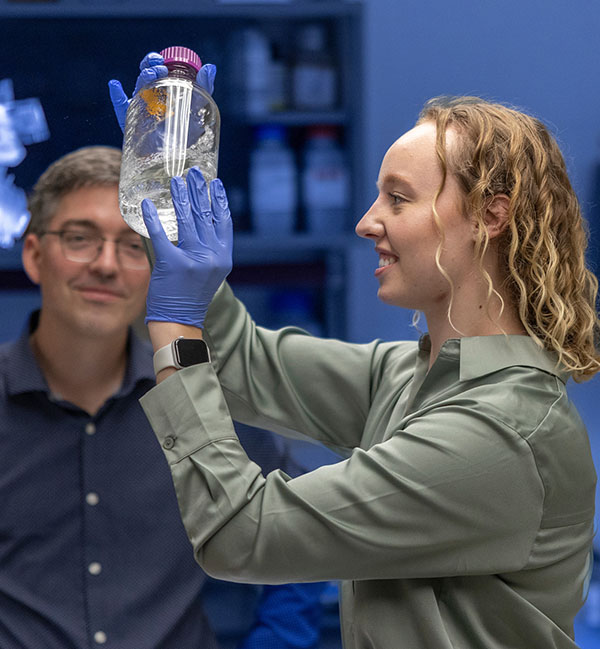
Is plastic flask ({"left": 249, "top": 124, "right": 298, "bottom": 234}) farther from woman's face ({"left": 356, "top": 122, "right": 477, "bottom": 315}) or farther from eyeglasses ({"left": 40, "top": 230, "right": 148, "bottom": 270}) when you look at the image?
woman's face ({"left": 356, "top": 122, "right": 477, "bottom": 315})

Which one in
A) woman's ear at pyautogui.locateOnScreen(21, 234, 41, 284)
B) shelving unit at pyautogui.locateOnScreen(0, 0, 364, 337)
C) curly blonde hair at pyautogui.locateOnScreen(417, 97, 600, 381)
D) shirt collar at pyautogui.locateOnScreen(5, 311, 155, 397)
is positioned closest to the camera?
curly blonde hair at pyautogui.locateOnScreen(417, 97, 600, 381)

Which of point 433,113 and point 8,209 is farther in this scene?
point 8,209

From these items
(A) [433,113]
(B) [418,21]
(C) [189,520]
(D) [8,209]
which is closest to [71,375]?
(D) [8,209]

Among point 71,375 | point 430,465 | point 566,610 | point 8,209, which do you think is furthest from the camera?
point 8,209

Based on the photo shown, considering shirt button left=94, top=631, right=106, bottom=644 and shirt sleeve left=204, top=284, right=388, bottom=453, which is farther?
shirt button left=94, top=631, right=106, bottom=644

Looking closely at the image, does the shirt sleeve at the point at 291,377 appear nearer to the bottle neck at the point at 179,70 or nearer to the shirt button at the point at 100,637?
the bottle neck at the point at 179,70

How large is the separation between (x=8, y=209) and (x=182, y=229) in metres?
1.03

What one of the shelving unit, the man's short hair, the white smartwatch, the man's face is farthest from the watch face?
the shelving unit

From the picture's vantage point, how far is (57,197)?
5.58ft

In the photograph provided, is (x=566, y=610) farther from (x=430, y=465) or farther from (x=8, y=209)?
(x=8, y=209)

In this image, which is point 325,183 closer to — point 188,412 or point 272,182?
point 272,182

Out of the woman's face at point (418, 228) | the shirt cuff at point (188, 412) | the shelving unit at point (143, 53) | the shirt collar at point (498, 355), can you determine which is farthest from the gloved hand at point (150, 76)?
Answer: the shelving unit at point (143, 53)

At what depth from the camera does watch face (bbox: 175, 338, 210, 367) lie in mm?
1071

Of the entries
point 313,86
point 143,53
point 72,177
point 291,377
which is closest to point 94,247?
point 72,177
